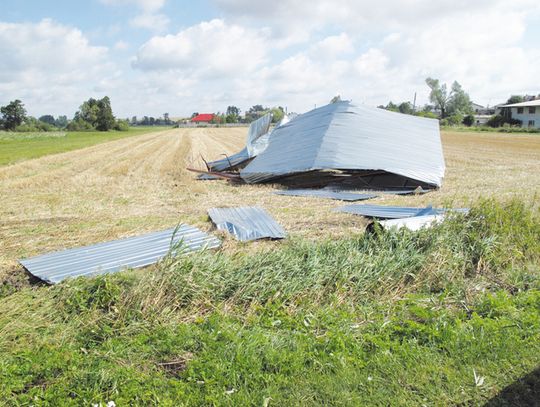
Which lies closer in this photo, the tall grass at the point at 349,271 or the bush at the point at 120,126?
the tall grass at the point at 349,271

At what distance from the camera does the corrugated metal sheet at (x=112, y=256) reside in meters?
4.68

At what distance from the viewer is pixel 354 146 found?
11273mm

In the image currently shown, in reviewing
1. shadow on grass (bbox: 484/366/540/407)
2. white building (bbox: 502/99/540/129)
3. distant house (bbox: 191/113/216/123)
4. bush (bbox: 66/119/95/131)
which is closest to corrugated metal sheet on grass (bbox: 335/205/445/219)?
shadow on grass (bbox: 484/366/540/407)

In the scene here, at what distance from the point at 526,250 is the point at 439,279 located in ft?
4.77

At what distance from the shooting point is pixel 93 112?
80625 millimetres

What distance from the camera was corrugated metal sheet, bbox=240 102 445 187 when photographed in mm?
10602

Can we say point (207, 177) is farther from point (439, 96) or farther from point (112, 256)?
point (439, 96)

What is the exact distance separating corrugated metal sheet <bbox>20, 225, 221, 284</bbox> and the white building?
244 feet

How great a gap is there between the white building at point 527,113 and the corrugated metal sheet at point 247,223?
237 feet

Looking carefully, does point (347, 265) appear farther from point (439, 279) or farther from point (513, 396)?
point (513, 396)

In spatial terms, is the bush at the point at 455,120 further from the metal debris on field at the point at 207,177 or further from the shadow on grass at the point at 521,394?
the shadow on grass at the point at 521,394

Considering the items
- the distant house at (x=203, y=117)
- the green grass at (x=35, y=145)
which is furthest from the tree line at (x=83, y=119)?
the distant house at (x=203, y=117)

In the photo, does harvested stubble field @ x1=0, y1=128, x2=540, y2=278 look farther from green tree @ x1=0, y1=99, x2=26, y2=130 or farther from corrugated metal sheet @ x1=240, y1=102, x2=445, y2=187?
green tree @ x1=0, y1=99, x2=26, y2=130

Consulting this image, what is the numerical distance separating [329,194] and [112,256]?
5.58 metres
